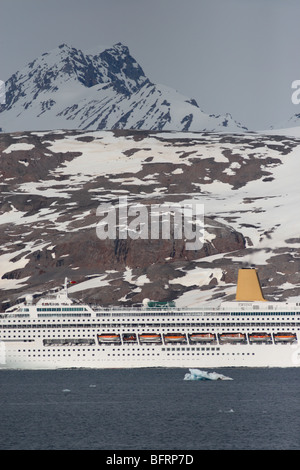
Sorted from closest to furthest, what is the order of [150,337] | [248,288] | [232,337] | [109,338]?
[109,338] < [150,337] < [232,337] < [248,288]

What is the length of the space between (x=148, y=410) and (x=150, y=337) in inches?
1551

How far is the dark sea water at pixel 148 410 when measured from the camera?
95.1 metres

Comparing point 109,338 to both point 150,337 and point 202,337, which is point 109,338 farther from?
point 202,337

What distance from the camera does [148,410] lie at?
112 meters

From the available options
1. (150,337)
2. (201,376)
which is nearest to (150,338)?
(150,337)

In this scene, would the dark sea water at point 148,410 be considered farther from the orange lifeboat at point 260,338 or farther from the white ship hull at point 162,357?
the orange lifeboat at point 260,338

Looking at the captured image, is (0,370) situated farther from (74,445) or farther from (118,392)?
(74,445)

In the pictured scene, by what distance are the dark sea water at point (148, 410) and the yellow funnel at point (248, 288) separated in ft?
38.4

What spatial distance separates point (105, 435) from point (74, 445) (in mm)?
4862

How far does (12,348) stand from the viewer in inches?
5906

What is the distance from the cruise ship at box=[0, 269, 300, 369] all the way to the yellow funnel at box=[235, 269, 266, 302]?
3925 millimetres

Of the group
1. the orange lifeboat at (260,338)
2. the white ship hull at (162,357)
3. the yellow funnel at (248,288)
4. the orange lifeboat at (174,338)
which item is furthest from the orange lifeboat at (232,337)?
the yellow funnel at (248,288)
